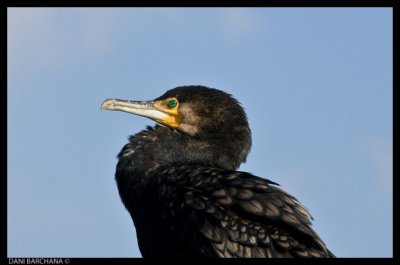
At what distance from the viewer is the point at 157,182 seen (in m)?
11.0

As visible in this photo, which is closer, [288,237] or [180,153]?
[288,237]

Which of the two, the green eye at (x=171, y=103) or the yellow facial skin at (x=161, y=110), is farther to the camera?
the green eye at (x=171, y=103)

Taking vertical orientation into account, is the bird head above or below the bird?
above

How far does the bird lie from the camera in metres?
10.3

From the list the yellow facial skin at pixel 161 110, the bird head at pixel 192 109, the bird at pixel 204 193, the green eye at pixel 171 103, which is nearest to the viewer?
the bird at pixel 204 193

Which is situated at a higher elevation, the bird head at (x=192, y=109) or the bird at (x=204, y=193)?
the bird head at (x=192, y=109)

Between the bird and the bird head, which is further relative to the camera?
the bird head

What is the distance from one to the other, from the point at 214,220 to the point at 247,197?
37 centimetres

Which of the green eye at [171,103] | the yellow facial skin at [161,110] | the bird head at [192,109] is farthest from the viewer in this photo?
the green eye at [171,103]

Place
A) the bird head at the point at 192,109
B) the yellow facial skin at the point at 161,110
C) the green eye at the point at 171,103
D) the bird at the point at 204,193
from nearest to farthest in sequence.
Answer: the bird at the point at 204,193 < the bird head at the point at 192,109 < the yellow facial skin at the point at 161,110 < the green eye at the point at 171,103

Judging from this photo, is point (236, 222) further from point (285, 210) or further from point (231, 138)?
point (231, 138)

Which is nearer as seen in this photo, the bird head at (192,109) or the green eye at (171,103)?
the bird head at (192,109)

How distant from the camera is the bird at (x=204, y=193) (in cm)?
1030

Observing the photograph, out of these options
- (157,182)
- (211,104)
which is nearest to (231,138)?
(211,104)
